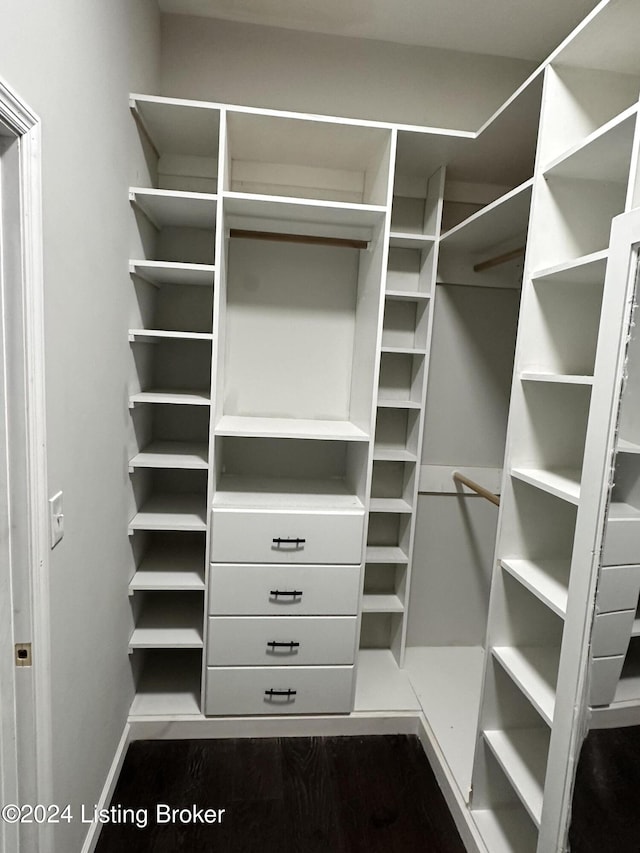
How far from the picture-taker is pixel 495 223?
1.98 m

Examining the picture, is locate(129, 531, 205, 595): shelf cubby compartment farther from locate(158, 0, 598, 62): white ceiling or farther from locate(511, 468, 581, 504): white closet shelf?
locate(158, 0, 598, 62): white ceiling

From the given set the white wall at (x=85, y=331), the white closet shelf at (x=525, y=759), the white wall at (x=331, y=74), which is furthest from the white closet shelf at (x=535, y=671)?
the white wall at (x=331, y=74)

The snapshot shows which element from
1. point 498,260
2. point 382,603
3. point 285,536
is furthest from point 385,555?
point 498,260

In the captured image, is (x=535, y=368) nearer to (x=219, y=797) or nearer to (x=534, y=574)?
(x=534, y=574)

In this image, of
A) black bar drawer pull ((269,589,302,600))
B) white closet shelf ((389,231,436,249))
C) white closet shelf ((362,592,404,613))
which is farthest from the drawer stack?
white closet shelf ((389,231,436,249))

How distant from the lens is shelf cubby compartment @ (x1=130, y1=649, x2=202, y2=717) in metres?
2.06

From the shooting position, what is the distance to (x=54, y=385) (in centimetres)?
115

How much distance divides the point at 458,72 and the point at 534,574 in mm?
2173

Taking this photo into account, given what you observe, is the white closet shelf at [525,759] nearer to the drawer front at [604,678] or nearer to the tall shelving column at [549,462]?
the tall shelving column at [549,462]

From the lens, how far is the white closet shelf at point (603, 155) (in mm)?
1143

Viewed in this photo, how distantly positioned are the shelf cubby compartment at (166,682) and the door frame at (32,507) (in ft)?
2.89

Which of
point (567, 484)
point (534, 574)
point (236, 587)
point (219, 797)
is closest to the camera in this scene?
point (567, 484)

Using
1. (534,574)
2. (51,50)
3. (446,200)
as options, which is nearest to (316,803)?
(534,574)

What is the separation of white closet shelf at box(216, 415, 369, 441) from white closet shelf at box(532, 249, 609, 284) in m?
0.86
